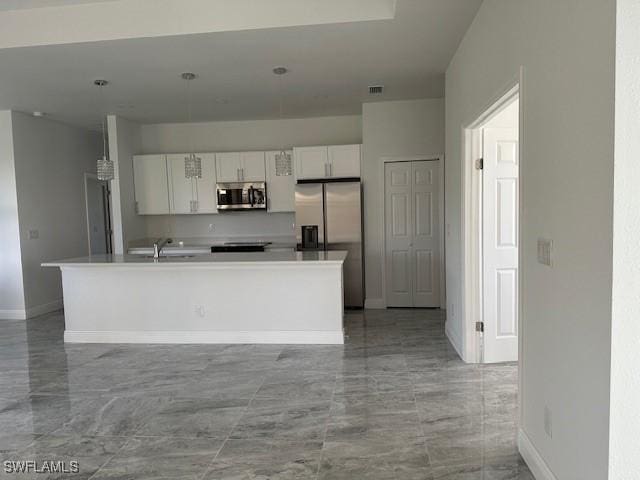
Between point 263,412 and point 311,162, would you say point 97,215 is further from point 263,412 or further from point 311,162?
point 263,412

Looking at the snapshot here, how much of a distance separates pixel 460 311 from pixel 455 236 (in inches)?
27.3

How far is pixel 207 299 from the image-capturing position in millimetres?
4551

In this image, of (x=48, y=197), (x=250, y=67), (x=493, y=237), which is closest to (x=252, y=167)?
(x=250, y=67)

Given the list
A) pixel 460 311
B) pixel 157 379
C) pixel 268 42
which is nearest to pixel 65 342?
pixel 157 379

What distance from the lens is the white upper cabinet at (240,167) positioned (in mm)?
6473

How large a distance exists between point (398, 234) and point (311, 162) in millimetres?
1569

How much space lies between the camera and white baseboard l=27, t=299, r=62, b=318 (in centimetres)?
601

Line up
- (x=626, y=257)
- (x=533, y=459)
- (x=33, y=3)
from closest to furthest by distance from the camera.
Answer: (x=626, y=257) < (x=533, y=459) < (x=33, y=3)

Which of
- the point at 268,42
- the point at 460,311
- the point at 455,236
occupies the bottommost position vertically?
the point at 460,311

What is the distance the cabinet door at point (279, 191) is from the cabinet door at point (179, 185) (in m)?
1.19

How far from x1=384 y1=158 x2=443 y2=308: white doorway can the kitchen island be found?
1.65 m

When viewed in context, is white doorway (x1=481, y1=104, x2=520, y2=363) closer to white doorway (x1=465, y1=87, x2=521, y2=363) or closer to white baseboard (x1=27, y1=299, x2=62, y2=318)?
white doorway (x1=465, y1=87, x2=521, y2=363)

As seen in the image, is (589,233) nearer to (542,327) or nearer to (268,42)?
(542,327)

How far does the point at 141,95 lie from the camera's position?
520 centimetres
